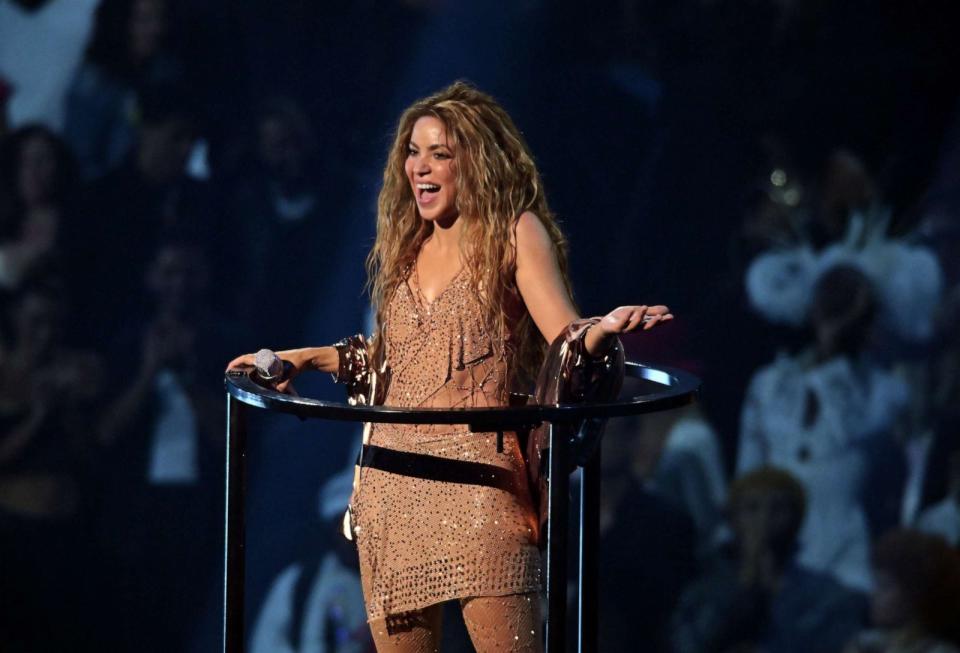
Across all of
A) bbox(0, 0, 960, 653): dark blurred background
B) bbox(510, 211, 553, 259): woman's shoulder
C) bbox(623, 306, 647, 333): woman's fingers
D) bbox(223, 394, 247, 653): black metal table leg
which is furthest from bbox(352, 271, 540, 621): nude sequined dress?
bbox(0, 0, 960, 653): dark blurred background

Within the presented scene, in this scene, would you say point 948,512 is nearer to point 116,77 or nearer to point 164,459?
point 164,459

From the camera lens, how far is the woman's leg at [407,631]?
203cm

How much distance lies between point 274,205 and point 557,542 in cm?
231

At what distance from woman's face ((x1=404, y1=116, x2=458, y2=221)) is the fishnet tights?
0.65m

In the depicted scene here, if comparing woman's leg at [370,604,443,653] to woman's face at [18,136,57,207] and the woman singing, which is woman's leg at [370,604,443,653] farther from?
woman's face at [18,136,57,207]

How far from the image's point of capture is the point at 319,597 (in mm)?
3795

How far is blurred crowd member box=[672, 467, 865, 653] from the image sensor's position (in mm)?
3838

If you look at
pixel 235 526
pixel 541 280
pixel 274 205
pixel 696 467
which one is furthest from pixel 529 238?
A: pixel 696 467

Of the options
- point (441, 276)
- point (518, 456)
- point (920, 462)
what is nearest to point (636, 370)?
point (518, 456)

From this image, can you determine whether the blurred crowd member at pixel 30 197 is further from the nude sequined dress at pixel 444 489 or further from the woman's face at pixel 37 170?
the nude sequined dress at pixel 444 489

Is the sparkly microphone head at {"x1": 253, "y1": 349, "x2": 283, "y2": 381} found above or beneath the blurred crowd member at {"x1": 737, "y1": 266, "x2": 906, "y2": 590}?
above

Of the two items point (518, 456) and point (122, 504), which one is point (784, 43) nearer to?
point (518, 456)

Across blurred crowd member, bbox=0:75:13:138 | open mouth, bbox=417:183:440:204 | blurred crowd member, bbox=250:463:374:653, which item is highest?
blurred crowd member, bbox=0:75:13:138

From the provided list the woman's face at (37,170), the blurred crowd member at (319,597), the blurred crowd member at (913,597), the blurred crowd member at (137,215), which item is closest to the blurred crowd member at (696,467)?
the blurred crowd member at (913,597)
